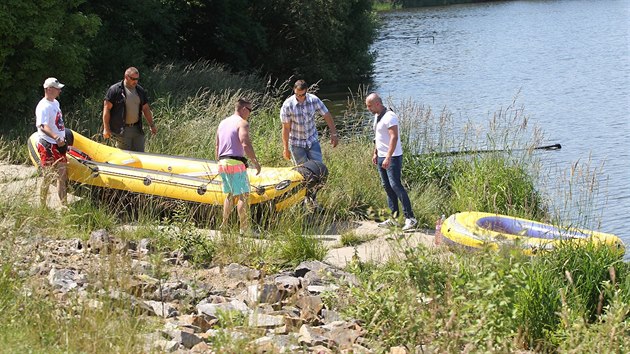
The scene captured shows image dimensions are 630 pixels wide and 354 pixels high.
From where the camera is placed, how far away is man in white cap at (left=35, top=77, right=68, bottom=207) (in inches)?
419

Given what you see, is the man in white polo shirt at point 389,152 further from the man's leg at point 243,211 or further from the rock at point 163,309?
the rock at point 163,309

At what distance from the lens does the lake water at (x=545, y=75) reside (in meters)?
17.8

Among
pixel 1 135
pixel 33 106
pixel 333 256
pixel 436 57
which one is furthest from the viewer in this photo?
pixel 436 57

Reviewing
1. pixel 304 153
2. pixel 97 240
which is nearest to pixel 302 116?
pixel 304 153

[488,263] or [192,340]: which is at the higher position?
[488,263]

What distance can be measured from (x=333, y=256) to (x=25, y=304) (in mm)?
4074

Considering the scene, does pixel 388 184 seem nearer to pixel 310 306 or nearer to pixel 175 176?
pixel 175 176

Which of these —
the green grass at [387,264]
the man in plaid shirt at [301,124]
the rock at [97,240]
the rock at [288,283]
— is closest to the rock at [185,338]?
the green grass at [387,264]

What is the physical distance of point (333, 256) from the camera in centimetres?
971

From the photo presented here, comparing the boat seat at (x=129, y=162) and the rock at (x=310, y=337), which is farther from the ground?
the boat seat at (x=129, y=162)

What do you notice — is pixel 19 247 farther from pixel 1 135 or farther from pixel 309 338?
pixel 1 135

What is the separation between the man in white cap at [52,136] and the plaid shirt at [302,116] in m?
2.73

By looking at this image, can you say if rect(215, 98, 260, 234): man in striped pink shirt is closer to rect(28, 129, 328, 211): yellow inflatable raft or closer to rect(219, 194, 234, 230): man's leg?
rect(219, 194, 234, 230): man's leg

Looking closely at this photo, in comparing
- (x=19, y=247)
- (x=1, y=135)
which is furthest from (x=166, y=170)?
(x=1, y=135)
